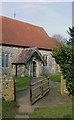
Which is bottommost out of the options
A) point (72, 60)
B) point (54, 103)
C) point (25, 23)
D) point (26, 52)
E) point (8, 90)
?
point (54, 103)

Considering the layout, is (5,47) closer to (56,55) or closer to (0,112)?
(56,55)

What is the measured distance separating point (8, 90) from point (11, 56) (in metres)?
12.5

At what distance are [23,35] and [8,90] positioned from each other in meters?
16.3

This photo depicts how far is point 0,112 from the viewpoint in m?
6.35

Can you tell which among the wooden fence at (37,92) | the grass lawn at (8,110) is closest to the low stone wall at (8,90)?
the grass lawn at (8,110)

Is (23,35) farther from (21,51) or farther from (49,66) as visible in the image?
(49,66)

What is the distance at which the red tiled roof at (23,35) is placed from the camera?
20.5 m

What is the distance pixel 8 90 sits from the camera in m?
7.90

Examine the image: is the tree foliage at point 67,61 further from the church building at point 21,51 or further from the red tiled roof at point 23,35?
the red tiled roof at point 23,35

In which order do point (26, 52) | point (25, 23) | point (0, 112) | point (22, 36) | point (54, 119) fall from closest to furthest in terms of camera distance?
point (54, 119) → point (0, 112) → point (26, 52) → point (22, 36) → point (25, 23)

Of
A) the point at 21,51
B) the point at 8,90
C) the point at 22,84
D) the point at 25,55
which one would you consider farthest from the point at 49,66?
the point at 8,90

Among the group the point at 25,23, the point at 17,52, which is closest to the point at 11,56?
the point at 17,52

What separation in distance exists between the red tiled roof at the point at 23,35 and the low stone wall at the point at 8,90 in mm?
11435

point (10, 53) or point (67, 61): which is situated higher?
point (10, 53)
